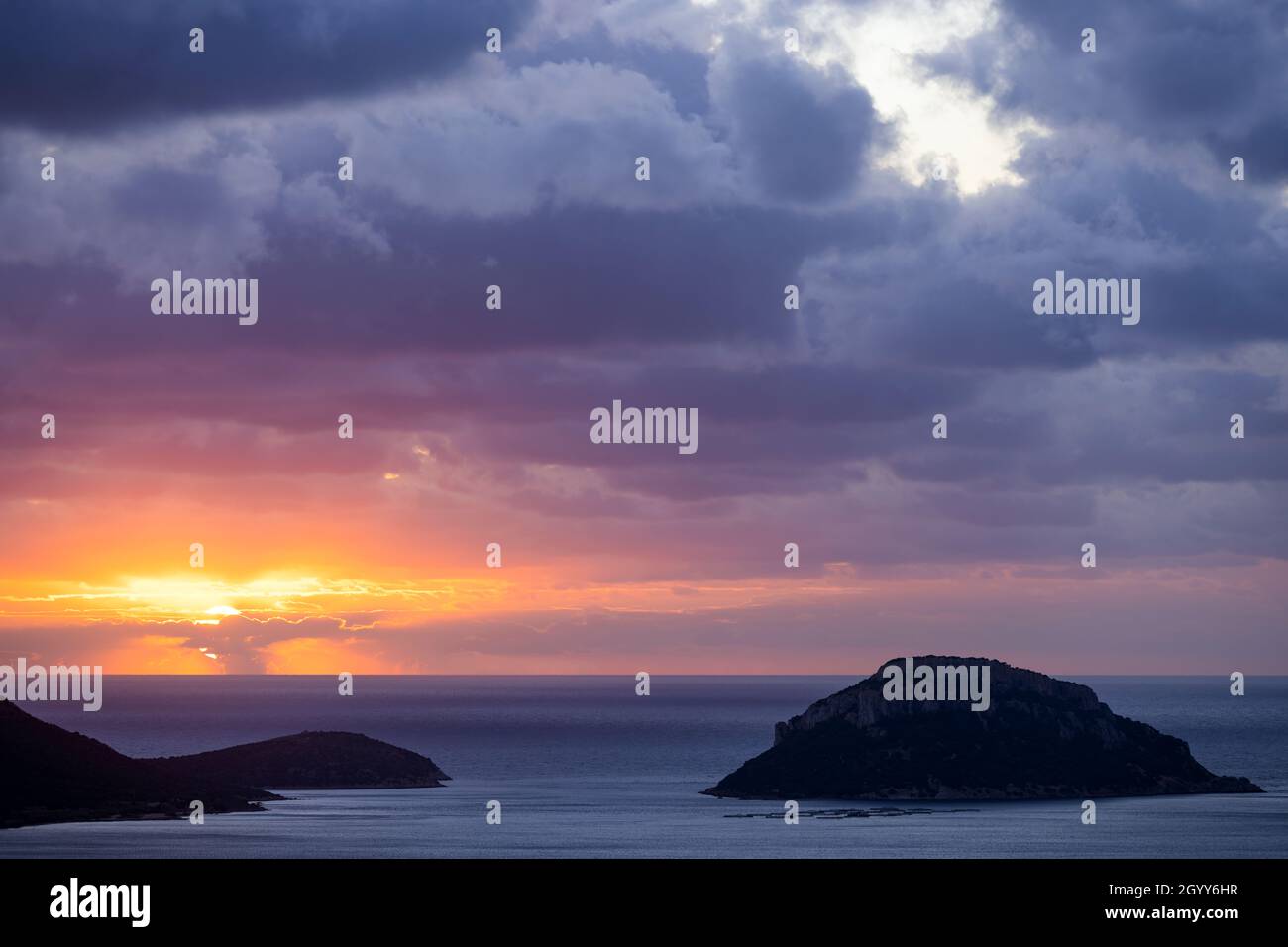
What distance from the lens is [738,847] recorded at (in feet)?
624
